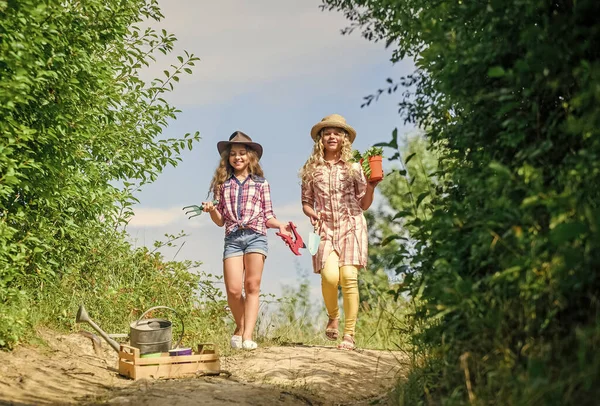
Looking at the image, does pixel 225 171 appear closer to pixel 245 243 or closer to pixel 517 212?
pixel 245 243

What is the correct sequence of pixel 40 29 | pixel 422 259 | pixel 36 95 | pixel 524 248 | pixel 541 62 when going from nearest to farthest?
pixel 524 248
pixel 541 62
pixel 422 259
pixel 40 29
pixel 36 95

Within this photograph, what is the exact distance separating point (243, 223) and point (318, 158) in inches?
47.2

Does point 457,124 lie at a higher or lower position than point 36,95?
lower

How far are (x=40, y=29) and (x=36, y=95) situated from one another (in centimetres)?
95

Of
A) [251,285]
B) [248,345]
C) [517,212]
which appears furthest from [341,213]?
[517,212]

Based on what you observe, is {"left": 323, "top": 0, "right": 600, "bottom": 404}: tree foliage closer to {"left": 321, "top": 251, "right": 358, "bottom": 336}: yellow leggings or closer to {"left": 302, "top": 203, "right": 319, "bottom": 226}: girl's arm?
{"left": 321, "top": 251, "right": 358, "bottom": 336}: yellow leggings

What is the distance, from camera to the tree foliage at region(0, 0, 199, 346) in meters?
6.80

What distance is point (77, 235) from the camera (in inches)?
368

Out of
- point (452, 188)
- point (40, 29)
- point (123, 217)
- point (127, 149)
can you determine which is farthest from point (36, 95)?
point (452, 188)

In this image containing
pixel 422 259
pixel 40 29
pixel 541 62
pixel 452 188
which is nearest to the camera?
pixel 541 62

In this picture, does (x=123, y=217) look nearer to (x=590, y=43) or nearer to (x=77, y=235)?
(x=77, y=235)

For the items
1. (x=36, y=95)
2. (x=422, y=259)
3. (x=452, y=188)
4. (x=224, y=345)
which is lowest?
(x=224, y=345)

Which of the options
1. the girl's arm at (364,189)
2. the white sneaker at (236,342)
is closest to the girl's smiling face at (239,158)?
the girl's arm at (364,189)

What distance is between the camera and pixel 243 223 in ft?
27.1
